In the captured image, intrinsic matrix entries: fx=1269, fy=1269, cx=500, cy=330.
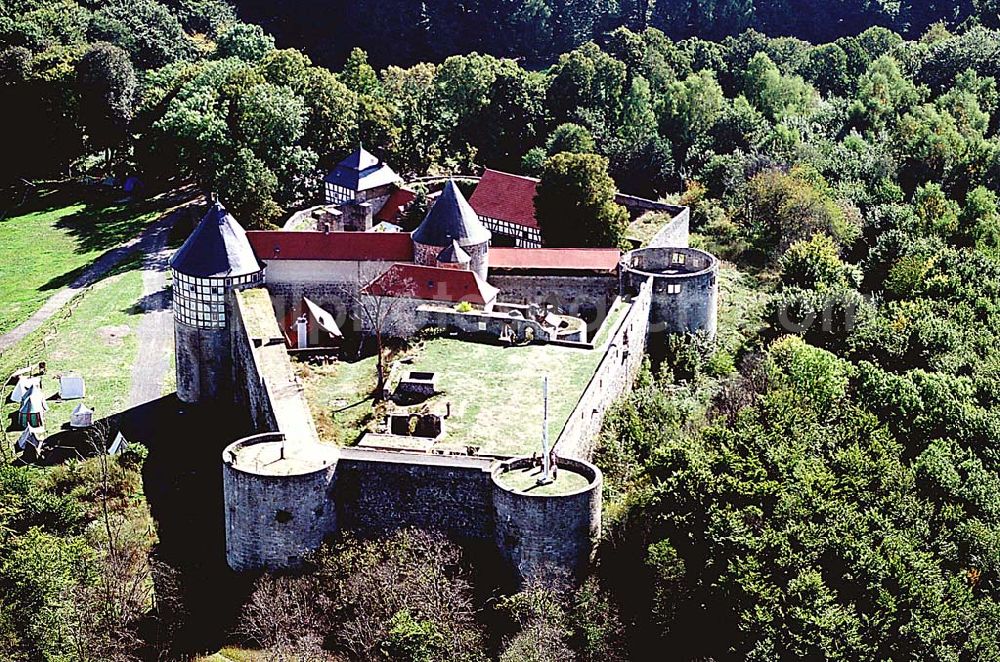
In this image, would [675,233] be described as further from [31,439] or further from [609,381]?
[31,439]

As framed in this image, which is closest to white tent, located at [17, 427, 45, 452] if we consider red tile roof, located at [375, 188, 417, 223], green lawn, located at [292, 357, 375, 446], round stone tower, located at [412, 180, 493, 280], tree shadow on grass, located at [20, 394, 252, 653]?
tree shadow on grass, located at [20, 394, 252, 653]

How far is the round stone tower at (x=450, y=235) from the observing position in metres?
48.4

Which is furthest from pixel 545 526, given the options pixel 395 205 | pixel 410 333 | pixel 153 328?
pixel 395 205

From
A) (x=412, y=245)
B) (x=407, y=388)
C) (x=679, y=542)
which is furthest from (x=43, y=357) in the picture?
(x=679, y=542)

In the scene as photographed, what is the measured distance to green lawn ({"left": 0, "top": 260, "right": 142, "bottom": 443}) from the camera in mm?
45000

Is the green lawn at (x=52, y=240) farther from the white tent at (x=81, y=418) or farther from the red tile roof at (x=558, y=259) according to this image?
the red tile roof at (x=558, y=259)

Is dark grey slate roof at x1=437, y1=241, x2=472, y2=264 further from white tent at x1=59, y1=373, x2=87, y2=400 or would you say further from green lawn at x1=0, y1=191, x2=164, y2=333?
green lawn at x1=0, y1=191, x2=164, y2=333

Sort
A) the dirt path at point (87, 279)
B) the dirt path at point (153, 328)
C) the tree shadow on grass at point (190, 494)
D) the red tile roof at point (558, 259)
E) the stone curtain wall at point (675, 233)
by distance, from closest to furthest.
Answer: the tree shadow on grass at point (190, 494), the dirt path at point (153, 328), the red tile roof at point (558, 259), the dirt path at point (87, 279), the stone curtain wall at point (675, 233)

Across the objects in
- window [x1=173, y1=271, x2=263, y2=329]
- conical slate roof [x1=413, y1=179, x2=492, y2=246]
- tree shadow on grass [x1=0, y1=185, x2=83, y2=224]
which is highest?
conical slate roof [x1=413, y1=179, x2=492, y2=246]

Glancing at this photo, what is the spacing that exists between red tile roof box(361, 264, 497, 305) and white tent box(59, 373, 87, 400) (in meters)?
10.7

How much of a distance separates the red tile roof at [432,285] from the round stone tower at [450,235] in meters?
2.47

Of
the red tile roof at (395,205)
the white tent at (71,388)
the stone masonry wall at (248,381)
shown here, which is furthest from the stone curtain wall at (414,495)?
the red tile roof at (395,205)

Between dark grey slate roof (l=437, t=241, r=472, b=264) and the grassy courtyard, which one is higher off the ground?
dark grey slate roof (l=437, t=241, r=472, b=264)

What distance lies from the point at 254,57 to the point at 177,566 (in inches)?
2460
